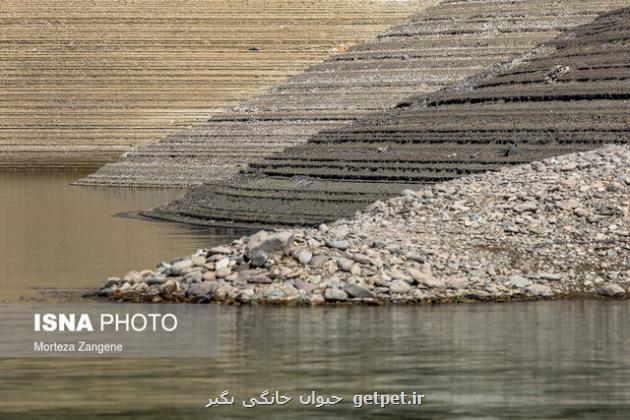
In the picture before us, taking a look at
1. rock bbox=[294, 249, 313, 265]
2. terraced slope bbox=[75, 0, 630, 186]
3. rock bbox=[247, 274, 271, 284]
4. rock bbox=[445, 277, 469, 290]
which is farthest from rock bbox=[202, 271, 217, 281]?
terraced slope bbox=[75, 0, 630, 186]

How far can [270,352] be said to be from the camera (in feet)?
49.9

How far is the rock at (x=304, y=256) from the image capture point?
1986 cm

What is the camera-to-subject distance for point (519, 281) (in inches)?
792

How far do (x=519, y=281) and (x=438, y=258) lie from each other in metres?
1.03

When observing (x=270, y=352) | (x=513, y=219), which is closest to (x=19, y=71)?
(x=513, y=219)

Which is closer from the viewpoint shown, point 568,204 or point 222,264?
point 222,264

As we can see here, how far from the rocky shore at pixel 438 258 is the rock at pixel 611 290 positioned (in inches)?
0.5

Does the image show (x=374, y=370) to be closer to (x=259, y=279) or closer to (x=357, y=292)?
(x=357, y=292)

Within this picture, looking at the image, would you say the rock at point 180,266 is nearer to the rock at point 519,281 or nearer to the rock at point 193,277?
the rock at point 193,277

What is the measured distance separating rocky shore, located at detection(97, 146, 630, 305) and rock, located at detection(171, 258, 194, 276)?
0.01m

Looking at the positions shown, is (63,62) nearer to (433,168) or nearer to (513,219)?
(433,168)

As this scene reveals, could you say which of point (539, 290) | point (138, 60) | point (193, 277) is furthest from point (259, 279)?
point (138, 60)

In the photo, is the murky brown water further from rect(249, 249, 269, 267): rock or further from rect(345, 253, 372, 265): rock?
rect(345, 253, 372, 265): rock

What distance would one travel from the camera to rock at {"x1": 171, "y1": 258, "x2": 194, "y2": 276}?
2014 centimetres
